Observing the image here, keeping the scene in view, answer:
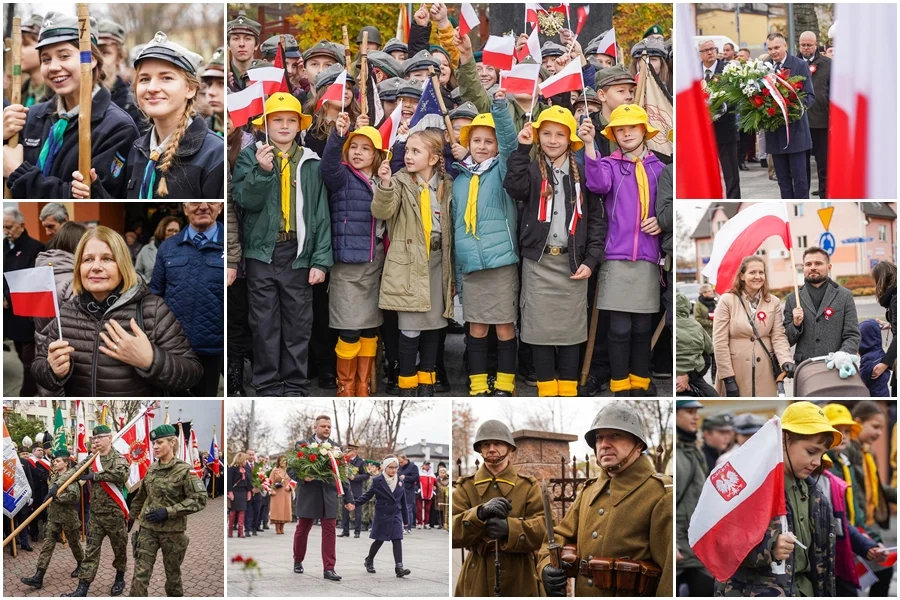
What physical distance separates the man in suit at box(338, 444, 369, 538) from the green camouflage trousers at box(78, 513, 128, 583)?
1481 millimetres


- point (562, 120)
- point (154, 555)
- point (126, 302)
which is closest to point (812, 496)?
point (562, 120)

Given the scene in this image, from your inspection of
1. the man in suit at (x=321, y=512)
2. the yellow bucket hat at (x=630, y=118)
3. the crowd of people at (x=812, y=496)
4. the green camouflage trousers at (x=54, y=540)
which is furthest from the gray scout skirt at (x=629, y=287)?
the green camouflage trousers at (x=54, y=540)

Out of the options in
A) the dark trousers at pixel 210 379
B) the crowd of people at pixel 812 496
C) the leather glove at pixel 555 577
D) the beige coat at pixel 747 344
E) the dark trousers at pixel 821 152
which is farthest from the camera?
the dark trousers at pixel 821 152

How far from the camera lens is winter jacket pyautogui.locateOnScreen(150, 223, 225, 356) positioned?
276 inches

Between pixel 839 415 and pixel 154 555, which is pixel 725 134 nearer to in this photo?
pixel 839 415

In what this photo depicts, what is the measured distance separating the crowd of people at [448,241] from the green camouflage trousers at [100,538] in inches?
47.1

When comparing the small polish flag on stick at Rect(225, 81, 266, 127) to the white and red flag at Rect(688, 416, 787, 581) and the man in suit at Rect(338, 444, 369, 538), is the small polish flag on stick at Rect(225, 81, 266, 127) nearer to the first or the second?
the man in suit at Rect(338, 444, 369, 538)

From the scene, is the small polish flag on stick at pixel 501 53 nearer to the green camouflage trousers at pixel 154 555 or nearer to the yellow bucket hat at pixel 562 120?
the yellow bucket hat at pixel 562 120

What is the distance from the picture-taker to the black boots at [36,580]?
7137 mm

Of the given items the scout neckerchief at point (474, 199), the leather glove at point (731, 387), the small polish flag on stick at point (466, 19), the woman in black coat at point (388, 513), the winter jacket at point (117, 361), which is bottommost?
the woman in black coat at point (388, 513)

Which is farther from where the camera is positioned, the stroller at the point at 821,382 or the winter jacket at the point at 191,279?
the stroller at the point at 821,382

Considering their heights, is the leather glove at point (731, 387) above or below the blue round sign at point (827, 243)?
below

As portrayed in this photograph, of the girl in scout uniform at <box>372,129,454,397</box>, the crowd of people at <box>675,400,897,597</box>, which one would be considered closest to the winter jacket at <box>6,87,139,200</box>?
the girl in scout uniform at <box>372,129,454,397</box>

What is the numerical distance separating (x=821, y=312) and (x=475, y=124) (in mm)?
2665
